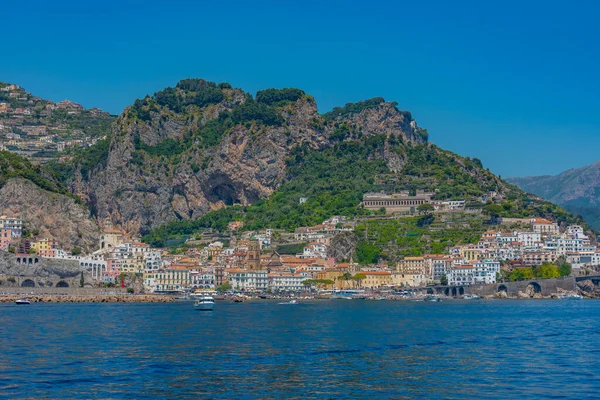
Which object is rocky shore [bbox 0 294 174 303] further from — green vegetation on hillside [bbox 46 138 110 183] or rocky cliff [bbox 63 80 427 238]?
green vegetation on hillside [bbox 46 138 110 183]

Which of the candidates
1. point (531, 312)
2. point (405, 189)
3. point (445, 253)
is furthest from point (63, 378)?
point (405, 189)

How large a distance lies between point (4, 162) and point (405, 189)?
66.1 m

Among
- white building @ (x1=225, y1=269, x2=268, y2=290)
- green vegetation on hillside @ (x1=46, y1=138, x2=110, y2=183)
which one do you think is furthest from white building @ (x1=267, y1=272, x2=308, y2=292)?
green vegetation on hillside @ (x1=46, y1=138, x2=110, y2=183)

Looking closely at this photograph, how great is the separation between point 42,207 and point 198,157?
156 ft

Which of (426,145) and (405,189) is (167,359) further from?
(426,145)

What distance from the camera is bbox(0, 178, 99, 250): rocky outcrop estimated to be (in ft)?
426

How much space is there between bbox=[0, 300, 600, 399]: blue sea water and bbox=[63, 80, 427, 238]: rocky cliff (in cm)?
10920

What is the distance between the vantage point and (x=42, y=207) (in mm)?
131875

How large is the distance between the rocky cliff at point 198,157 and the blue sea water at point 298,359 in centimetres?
10920

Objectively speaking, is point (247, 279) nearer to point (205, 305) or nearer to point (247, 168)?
point (205, 305)

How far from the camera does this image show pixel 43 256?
4621 inches

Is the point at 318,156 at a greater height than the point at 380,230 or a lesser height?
greater

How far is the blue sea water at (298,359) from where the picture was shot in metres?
31.4

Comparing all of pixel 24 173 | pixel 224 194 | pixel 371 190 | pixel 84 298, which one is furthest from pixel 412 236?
pixel 24 173
